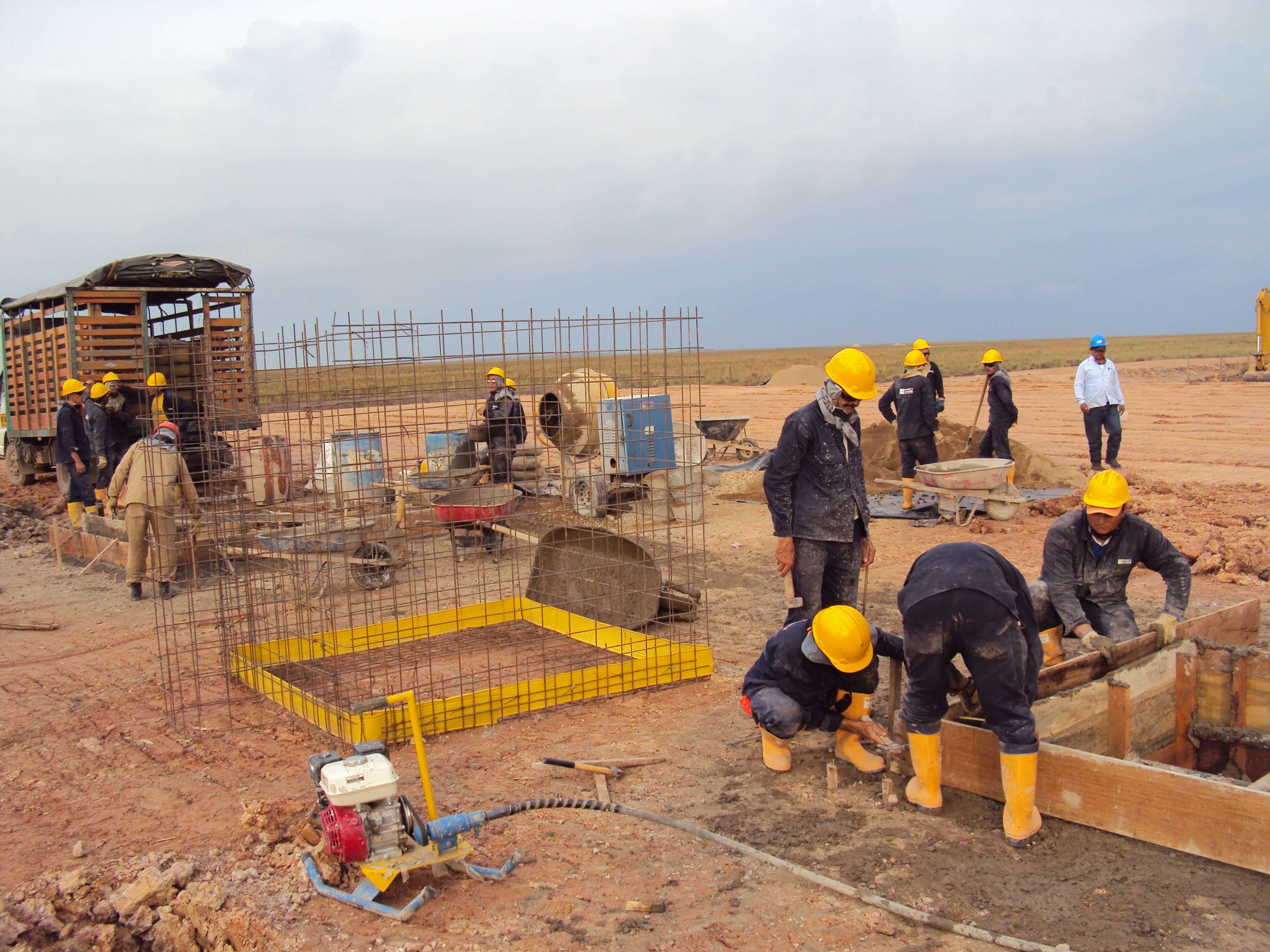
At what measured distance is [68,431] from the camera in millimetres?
11656

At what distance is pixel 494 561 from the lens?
26.1 ft

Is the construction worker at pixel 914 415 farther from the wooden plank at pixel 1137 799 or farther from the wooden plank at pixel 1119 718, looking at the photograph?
the wooden plank at pixel 1137 799

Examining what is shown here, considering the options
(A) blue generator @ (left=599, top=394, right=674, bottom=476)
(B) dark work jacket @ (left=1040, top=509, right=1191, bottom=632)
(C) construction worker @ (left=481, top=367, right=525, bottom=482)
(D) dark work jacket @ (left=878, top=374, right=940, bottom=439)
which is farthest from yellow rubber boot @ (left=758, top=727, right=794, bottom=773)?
(D) dark work jacket @ (left=878, top=374, right=940, bottom=439)

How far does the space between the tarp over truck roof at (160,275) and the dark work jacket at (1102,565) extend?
1086 cm

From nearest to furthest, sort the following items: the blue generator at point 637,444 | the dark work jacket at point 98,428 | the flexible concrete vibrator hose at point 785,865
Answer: the flexible concrete vibrator hose at point 785,865
the blue generator at point 637,444
the dark work jacket at point 98,428

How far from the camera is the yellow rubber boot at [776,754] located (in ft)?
15.7

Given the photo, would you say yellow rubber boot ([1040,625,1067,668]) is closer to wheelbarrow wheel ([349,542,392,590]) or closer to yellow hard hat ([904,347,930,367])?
wheelbarrow wheel ([349,542,392,590])

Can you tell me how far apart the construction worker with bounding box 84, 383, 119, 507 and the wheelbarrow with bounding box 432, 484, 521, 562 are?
3.77 m

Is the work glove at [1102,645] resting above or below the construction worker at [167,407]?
below

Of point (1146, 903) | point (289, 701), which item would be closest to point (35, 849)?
point (289, 701)

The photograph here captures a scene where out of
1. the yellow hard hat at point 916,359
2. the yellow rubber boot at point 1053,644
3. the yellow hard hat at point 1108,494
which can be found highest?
the yellow hard hat at point 916,359

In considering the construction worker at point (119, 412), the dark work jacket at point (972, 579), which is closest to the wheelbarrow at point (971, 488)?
the dark work jacket at point (972, 579)

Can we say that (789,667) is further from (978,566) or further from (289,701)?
(289,701)

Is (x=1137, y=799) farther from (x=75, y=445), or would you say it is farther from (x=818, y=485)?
(x=75, y=445)
